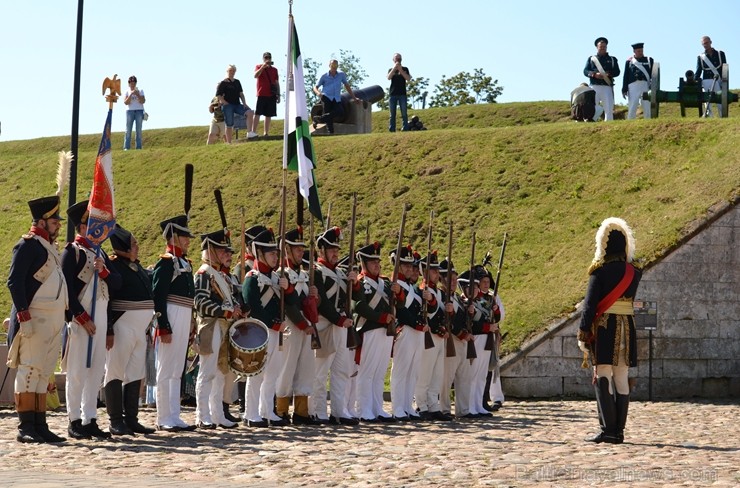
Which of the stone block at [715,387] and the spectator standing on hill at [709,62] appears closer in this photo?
the stone block at [715,387]

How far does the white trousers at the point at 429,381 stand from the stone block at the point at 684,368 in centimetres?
555

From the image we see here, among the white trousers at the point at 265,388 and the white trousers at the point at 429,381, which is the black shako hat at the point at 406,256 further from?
the white trousers at the point at 265,388

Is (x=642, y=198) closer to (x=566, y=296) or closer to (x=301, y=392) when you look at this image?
(x=566, y=296)

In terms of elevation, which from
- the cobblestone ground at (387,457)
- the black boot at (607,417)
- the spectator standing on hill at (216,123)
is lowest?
the cobblestone ground at (387,457)

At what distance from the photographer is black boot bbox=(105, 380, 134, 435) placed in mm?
12211

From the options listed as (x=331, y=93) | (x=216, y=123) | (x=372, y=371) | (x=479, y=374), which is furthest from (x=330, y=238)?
(x=216, y=123)

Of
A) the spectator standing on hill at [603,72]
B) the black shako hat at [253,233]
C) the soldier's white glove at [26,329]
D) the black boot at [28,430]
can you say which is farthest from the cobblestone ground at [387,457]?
the spectator standing on hill at [603,72]

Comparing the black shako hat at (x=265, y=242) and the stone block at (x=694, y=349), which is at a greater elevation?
the black shako hat at (x=265, y=242)

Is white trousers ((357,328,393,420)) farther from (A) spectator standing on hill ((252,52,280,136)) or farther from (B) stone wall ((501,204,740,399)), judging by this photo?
(A) spectator standing on hill ((252,52,280,136))

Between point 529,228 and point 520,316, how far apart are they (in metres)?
3.41

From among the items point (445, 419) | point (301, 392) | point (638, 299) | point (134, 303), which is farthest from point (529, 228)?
point (134, 303)

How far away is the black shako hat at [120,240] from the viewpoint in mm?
12477

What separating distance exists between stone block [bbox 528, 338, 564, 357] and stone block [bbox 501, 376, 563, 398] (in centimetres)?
36

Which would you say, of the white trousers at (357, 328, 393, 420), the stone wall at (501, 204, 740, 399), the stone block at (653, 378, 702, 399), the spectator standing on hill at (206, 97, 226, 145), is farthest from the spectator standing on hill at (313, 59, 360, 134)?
the white trousers at (357, 328, 393, 420)
